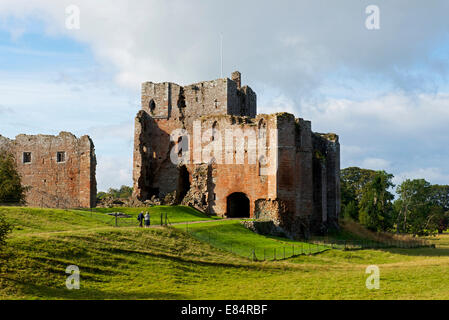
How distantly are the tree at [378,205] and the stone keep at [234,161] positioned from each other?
5615 millimetres

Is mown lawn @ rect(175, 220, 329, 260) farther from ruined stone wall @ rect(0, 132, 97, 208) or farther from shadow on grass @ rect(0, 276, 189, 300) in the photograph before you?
ruined stone wall @ rect(0, 132, 97, 208)

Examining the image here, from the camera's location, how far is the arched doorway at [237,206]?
40.0 m

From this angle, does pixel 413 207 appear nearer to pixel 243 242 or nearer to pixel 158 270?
pixel 243 242

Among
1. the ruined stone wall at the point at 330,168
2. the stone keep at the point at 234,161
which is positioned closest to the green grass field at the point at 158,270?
the stone keep at the point at 234,161

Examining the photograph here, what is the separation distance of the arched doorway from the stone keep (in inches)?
3.3

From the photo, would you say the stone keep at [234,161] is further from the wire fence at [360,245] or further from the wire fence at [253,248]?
the wire fence at [253,248]

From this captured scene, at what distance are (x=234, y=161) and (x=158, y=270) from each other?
65.5 ft

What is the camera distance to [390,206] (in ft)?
199

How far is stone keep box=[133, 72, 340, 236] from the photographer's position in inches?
1474

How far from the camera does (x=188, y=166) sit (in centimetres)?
4412
